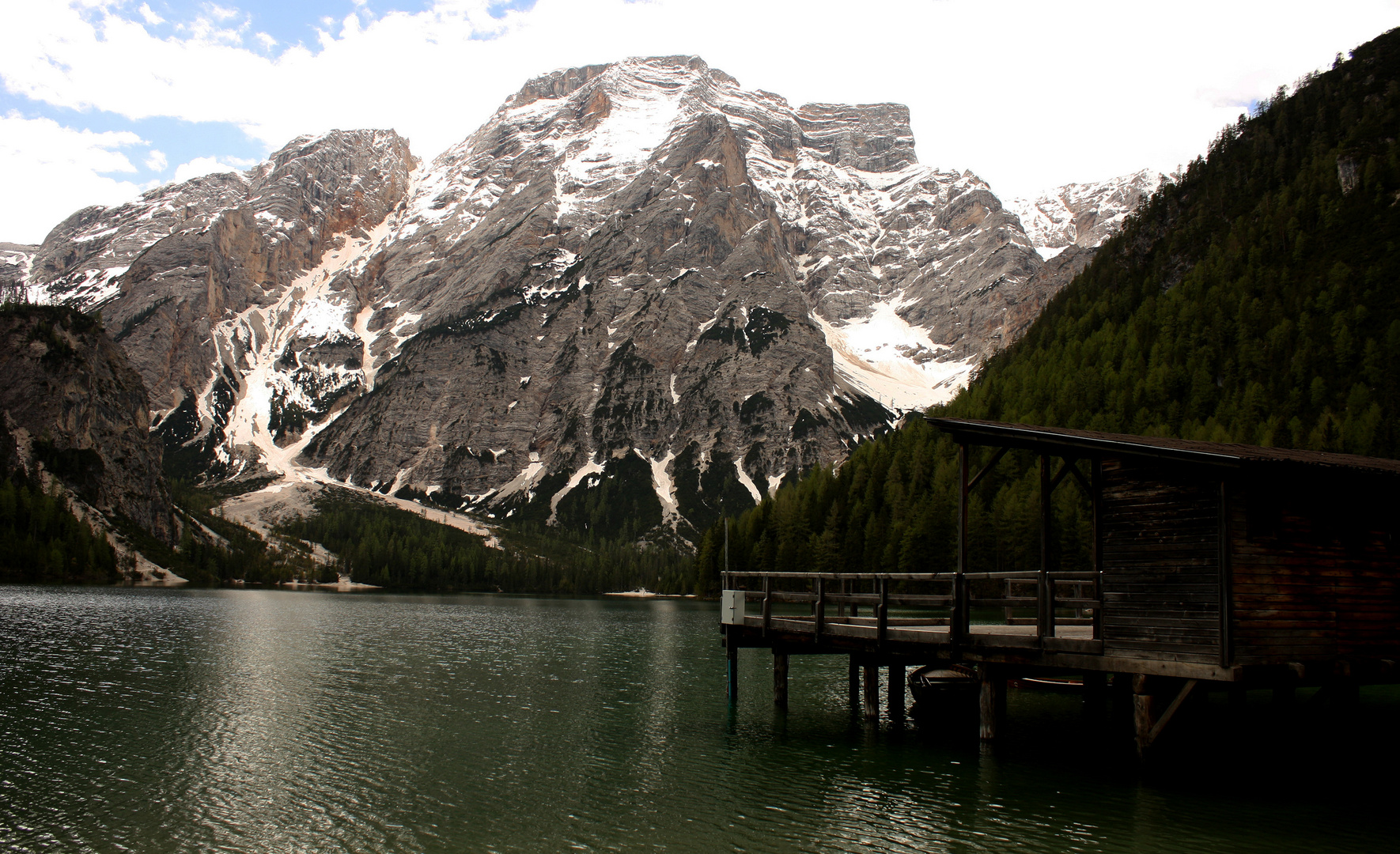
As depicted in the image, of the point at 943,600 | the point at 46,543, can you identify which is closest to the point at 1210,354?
the point at 943,600

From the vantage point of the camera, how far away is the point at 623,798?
22922 millimetres

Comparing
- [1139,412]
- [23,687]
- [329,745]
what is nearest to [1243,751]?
[329,745]

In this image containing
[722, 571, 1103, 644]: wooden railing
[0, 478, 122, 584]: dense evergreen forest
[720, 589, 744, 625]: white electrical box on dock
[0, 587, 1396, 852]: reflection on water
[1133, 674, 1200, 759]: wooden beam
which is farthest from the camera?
[0, 478, 122, 584]: dense evergreen forest

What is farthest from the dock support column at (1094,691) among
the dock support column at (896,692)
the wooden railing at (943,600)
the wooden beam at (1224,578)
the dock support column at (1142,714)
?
the wooden beam at (1224,578)

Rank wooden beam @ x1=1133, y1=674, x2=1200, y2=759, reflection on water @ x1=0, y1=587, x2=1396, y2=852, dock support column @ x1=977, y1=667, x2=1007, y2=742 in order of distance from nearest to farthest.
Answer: reflection on water @ x1=0, y1=587, x2=1396, y2=852, wooden beam @ x1=1133, y1=674, x2=1200, y2=759, dock support column @ x1=977, y1=667, x2=1007, y2=742

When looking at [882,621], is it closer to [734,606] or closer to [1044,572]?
[1044,572]

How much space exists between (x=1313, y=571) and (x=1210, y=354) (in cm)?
10502

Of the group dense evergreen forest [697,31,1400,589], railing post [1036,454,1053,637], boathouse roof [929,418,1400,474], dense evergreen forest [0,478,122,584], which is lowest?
dense evergreen forest [0,478,122,584]

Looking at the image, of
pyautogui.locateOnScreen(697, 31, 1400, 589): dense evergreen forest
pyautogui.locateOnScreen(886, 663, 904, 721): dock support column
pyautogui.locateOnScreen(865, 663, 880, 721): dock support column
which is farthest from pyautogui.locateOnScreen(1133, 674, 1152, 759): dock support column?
pyautogui.locateOnScreen(697, 31, 1400, 589): dense evergreen forest

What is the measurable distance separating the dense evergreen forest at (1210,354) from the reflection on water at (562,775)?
65439mm

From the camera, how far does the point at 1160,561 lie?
2283cm

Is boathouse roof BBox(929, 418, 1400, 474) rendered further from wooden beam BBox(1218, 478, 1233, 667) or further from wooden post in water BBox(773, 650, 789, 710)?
wooden post in water BBox(773, 650, 789, 710)

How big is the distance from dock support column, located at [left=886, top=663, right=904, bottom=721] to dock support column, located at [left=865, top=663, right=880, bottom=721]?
0.87 metres

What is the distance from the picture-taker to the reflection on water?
19719 mm
